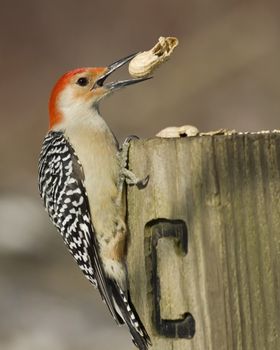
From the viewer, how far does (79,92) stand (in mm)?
4930

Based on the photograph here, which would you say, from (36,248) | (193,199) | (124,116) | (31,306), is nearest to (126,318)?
(193,199)

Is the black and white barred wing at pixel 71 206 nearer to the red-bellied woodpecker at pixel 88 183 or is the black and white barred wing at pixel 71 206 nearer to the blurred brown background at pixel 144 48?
the red-bellied woodpecker at pixel 88 183

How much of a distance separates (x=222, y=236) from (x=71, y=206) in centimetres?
123

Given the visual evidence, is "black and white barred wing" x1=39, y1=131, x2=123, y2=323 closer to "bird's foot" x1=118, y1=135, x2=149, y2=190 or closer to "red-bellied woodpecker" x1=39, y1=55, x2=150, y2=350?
"red-bellied woodpecker" x1=39, y1=55, x2=150, y2=350

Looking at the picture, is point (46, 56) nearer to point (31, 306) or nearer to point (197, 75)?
point (197, 75)

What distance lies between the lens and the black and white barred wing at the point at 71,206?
14.2ft

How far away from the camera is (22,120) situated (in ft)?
34.3

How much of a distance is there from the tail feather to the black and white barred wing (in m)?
0.17

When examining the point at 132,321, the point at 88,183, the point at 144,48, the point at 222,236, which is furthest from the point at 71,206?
the point at 144,48

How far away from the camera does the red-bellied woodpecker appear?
13.4 feet

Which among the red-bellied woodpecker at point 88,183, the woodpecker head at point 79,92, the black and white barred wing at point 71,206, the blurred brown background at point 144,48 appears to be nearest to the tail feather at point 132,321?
the red-bellied woodpecker at point 88,183

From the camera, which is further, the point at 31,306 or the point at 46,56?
the point at 46,56

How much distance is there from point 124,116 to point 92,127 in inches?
229

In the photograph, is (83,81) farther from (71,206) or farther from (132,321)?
(132,321)
